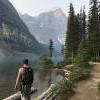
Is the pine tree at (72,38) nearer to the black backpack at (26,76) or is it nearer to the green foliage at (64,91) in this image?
the green foliage at (64,91)

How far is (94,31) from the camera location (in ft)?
293

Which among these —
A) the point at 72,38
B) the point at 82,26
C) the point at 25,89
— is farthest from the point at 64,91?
the point at 82,26

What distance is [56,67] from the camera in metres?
93.4

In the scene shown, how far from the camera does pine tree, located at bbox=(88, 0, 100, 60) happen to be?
8696 centimetres

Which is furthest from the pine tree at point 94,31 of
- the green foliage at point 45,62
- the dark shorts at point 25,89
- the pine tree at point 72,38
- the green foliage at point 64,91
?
the dark shorts at point 25,89

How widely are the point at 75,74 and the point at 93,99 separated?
13.5 metres

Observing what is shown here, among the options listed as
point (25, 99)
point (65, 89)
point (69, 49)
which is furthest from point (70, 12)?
point (25, 99)

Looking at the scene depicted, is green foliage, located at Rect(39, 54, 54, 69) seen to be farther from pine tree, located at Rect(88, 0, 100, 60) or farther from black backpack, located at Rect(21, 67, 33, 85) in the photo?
black backpack, located at Rect(21, 67, 33, 85)

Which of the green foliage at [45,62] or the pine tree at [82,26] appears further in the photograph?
the pine tree at [82,26]

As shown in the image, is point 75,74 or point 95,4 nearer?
point 75,74

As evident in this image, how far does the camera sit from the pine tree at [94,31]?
87.0 metres

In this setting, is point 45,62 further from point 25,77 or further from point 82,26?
point 25,77

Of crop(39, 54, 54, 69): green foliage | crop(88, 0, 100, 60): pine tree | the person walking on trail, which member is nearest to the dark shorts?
the person walking on trail

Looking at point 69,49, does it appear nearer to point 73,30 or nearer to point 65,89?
point 73,30
